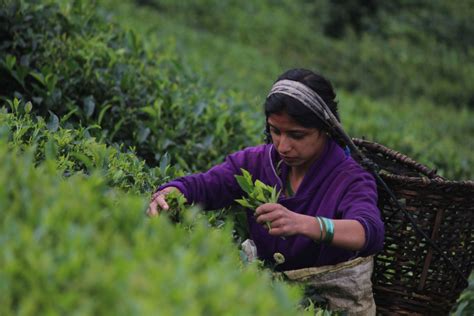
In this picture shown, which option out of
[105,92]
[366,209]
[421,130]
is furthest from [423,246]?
[421,130]

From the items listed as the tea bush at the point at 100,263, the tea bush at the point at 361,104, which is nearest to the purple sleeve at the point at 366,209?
the tea bush at the point at 100,263

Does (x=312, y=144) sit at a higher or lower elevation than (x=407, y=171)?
higher

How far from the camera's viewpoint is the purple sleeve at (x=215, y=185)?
305cm

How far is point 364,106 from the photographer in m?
8.87

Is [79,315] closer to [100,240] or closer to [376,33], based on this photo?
[100,240]

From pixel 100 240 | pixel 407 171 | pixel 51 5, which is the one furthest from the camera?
pixel 51 5

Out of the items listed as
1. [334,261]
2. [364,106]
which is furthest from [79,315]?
[364,106]

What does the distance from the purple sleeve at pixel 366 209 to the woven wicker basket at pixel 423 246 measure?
211 mm

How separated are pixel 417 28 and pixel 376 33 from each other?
37.2 inches

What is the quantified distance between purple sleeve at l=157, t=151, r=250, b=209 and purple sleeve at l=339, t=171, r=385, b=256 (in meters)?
0.53

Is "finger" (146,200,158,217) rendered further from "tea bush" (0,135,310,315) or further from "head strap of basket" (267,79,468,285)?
"head strap of basket" (267,79,468,285)

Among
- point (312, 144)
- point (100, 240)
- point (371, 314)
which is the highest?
point (100, 240)

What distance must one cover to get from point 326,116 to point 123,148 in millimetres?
1478

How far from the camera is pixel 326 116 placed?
9.89ft
